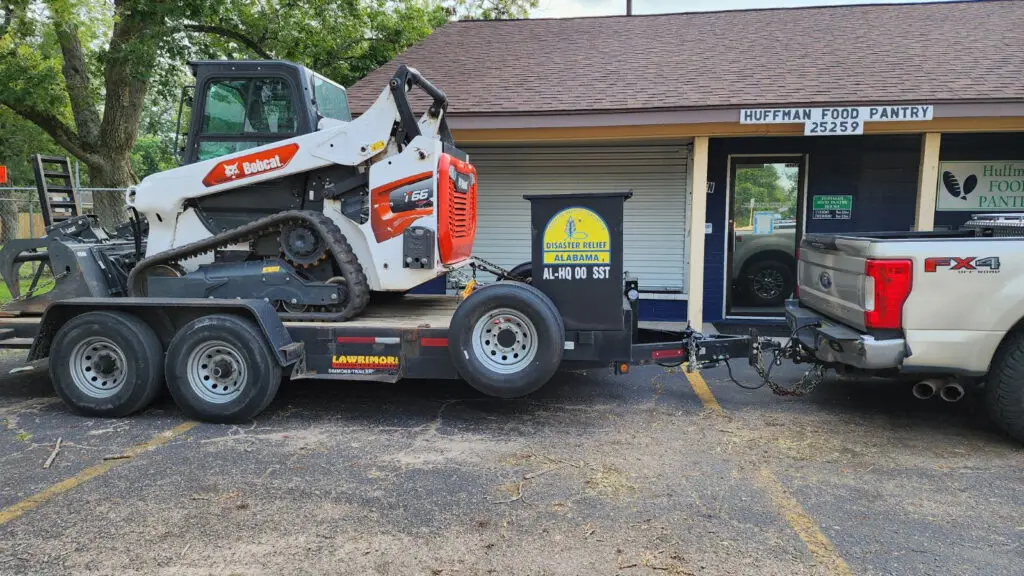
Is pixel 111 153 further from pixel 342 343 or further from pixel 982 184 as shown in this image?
pixel 982 184

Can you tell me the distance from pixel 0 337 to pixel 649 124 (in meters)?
7.15

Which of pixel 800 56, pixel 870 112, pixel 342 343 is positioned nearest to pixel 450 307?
pixel 342 343

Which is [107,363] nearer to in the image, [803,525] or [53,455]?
[53,455]

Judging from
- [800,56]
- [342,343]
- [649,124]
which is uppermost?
[800,56]

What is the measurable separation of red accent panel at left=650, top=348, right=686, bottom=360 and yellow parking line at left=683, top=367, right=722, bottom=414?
58 cm

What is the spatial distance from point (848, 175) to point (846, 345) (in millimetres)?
5847

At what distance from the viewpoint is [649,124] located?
8086 mm

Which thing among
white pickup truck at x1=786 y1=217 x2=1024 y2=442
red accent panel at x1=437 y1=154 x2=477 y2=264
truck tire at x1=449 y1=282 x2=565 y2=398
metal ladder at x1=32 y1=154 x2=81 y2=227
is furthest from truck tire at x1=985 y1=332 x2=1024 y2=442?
metal ladder at x1=32 y1=154 x2=81 y2=227

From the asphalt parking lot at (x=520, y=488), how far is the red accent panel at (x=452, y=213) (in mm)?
1414

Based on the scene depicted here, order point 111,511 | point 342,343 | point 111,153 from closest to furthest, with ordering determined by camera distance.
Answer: point 111,511 → point 342,343 → point 111,153

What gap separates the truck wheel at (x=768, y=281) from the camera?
9.93 metres

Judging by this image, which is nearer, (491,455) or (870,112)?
(491,455)

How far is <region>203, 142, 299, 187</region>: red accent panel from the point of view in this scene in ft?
18.0

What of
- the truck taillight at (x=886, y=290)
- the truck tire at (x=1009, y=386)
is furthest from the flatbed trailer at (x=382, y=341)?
the truck tire at (x=1009, y=386)
